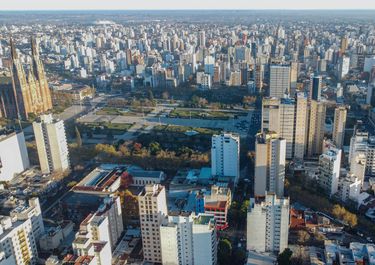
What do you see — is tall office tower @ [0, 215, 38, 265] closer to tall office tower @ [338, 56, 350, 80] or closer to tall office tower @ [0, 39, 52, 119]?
tall office tower @ [0, 39, 52, 119]

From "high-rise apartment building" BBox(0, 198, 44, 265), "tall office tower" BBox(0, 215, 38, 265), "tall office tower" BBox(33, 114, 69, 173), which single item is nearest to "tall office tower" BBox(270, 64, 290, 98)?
"tall office tower" BBox(33, 114, 69, 173)

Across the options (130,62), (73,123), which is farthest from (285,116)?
(130,62)

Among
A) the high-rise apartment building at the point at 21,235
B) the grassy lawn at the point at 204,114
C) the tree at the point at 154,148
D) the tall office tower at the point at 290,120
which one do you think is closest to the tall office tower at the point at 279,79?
the grassy lawn at the point at 204,114

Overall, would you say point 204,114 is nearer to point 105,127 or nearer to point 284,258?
point 105,127

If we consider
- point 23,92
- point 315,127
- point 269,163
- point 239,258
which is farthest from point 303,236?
point 23,92

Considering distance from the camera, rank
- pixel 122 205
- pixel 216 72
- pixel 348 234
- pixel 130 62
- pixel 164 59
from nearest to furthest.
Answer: pixel 348 234, pixel 122 205, pixel 216 72, pixel 130 62, pixel 164 59

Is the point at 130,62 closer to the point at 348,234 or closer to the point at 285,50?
the point at 285,50

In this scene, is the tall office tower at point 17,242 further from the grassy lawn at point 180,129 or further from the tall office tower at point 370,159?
the tall office tower at point 370,159
